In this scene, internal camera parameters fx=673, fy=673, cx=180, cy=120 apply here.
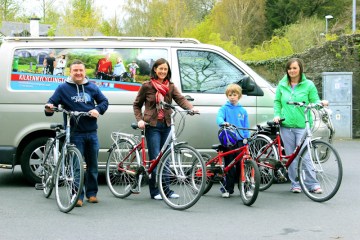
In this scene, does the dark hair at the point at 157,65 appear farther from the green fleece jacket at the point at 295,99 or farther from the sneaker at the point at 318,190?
the sneaker at the point at 318,190

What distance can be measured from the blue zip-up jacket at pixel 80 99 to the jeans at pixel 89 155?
0.28 ft

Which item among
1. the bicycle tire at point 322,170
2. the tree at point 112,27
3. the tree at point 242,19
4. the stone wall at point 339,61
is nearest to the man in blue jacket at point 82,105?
the bicycle tire at point 322,170

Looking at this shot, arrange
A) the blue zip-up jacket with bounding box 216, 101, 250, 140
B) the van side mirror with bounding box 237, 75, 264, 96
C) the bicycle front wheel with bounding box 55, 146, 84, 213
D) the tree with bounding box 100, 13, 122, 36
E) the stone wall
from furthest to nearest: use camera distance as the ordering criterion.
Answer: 1. the tree with bounding box 100, 13, 122, 36
2. the stone wall
3. the van side mirror with bounding box 237, 75, 264, 96
4. the blue zip-up jacket with bounding box 216, 101, 250, 140
5. the bicycle front wheel with bounding box 55, 146, 84, 213

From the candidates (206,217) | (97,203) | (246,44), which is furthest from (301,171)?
(246,44)

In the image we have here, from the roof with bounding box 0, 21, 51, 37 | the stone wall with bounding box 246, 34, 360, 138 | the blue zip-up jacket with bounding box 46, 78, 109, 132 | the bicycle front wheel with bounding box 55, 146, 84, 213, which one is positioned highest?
the roof with bounding box 0, 21, 51, 37

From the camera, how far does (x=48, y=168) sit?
870 centimetres

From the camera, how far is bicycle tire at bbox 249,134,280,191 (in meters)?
9.02

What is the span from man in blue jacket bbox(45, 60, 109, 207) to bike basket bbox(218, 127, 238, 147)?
4.99ft

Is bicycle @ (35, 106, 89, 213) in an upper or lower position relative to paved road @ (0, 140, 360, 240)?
upper

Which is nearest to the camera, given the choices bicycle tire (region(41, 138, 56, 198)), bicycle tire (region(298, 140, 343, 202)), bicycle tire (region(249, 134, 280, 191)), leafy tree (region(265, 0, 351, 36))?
bicycle tire (region(298, 140, 343, 202))

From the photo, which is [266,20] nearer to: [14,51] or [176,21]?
→ [176,21]

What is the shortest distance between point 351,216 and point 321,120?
2779mm

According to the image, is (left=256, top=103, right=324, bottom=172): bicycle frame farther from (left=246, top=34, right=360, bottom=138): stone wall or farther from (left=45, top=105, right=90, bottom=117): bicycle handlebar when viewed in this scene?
(left=246, top=34, right=360, bottom=138): stone wall

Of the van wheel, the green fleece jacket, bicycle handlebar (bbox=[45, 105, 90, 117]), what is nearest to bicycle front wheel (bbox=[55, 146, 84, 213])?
bicycle handlebar (bbox=[45, 105, 90, 117])
